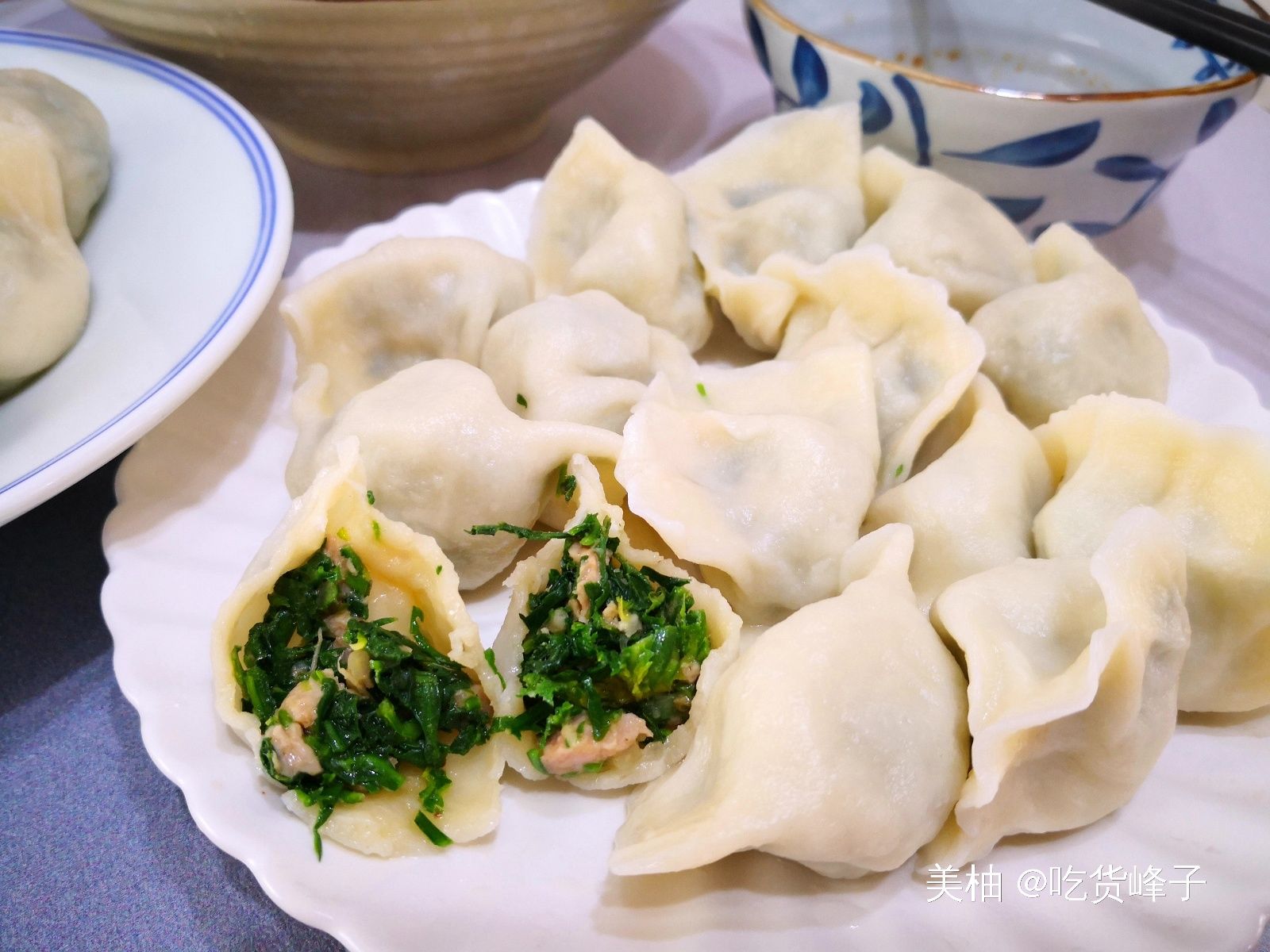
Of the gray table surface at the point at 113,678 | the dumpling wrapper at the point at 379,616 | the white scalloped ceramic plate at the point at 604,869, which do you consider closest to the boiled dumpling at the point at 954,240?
the gray table surface at the point at 113,678

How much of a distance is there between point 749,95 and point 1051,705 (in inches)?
96.7

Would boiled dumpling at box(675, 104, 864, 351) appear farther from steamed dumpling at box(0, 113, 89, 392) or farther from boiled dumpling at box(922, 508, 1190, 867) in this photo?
steamed dumpling at box(0, 113, 89, 392)

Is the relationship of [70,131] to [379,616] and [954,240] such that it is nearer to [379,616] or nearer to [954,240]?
[379,616]

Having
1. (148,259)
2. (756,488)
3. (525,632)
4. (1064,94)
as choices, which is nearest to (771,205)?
(1064,94)

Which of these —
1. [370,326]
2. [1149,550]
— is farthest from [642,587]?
[370,326]

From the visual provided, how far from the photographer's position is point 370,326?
190 cm

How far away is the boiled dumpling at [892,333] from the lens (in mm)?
1761

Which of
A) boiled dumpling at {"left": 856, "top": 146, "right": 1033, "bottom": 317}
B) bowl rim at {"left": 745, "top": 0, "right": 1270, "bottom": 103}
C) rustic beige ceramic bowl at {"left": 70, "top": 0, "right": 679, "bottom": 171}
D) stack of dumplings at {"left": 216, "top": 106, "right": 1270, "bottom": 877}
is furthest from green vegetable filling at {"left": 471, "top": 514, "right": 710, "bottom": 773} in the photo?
bowl rim at {"left": 745, "top": 0, "right": 1270, "bottom": 103}

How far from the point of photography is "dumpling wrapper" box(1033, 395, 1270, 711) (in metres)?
1.42

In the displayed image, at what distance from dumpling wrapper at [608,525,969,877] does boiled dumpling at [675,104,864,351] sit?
861 mm

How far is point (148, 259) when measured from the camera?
1.84m

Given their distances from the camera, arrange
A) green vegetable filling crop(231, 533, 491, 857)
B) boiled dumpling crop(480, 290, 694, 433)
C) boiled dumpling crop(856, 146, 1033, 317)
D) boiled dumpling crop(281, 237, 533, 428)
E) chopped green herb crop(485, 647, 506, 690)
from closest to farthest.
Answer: green vegetable filling crop(231, 533, 491, 857) < chopped green herb crop(485, 647, 506, 690) < boiled dumpling crop(480, 290, 694, 433) < boiled dumpling crop(281, 237, 533, 428) < boiled dumpling crop(856, 146, 1033, 317)

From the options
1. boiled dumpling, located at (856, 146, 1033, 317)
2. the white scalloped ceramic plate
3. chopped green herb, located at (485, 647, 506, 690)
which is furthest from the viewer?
boiled dumpling, located at (856, 146, 1033, 317)

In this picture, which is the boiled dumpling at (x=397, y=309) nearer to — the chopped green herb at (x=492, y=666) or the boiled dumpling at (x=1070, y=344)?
the chopped green herb at (x=492, y=666)
